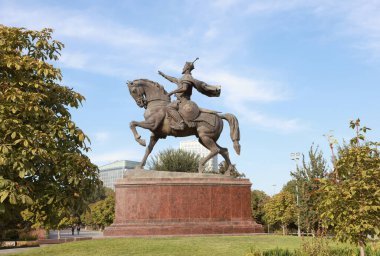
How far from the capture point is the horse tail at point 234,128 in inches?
778

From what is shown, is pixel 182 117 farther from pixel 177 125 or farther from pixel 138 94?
pixel 138 94

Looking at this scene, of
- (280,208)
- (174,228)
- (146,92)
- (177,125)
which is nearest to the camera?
(174,228)

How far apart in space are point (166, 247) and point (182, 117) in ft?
22.8

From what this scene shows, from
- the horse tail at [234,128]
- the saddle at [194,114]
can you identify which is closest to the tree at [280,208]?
the horse tail at [234,128]

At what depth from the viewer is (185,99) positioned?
1953 centimetres

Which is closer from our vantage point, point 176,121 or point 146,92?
point 176,121

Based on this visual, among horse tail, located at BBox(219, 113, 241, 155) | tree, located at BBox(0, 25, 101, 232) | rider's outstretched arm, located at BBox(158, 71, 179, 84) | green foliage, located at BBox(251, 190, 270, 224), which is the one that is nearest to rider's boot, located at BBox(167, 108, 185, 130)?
rider's outstretched arm, located at BBox(158, 71, 179, 84)

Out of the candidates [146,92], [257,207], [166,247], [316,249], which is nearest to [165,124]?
[146,92]

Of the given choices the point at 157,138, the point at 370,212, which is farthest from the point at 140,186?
the point at 370,212

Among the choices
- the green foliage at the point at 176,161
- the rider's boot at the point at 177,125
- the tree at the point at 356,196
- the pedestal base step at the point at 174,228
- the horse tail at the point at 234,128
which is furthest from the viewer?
the green foliage at the point at 176,161

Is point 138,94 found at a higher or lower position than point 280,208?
higher

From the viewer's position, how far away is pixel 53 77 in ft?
29.6

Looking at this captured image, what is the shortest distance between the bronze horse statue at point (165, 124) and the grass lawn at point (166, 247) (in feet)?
15.4

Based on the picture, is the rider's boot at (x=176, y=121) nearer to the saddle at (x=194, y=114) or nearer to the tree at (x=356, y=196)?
the saddle at (x=194, y=114)
